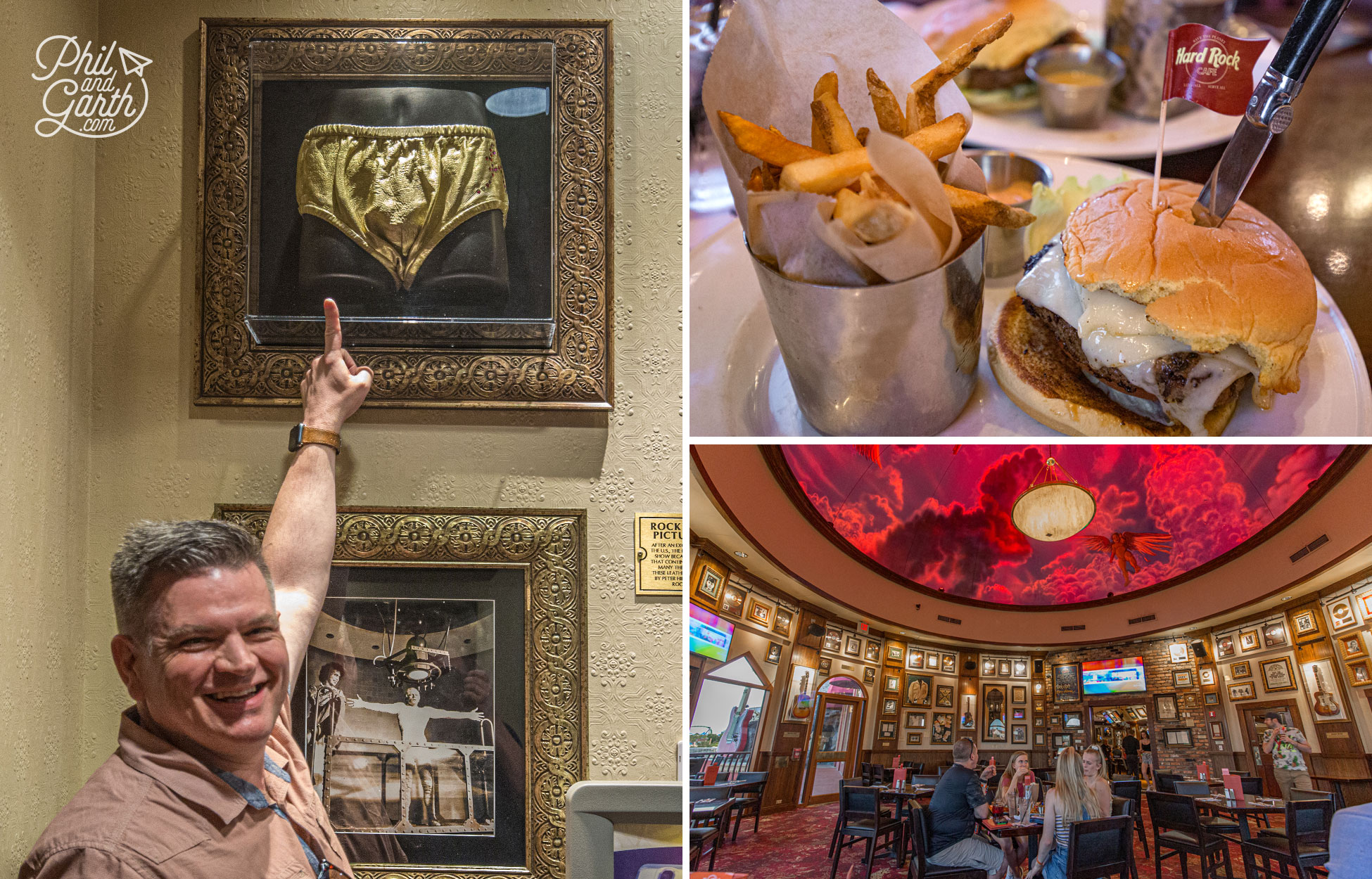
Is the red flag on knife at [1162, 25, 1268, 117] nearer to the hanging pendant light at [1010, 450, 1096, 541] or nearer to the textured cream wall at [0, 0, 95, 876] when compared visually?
the hanging pendant light at [1010, 450, 1096, 541]

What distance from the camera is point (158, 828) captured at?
135 cm

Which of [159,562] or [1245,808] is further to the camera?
[159,562]

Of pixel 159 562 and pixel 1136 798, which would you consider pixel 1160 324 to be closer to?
pixel 1136 798

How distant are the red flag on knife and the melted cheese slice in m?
0.24

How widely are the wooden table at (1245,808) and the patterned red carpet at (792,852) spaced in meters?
0.33

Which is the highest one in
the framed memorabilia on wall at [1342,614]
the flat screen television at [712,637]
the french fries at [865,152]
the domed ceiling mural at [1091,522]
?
the french fries at [865,152]

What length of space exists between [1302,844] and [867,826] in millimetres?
451

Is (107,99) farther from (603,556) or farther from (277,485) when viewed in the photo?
(603,556)

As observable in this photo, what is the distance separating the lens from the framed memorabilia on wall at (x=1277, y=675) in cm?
99

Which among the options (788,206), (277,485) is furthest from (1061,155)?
(277,485)

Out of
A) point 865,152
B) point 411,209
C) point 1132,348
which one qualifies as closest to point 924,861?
point 1132,348
